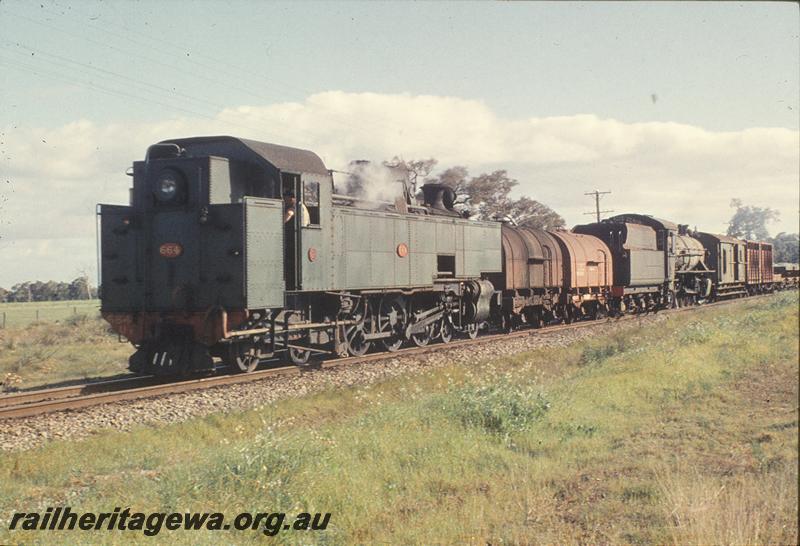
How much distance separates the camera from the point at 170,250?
45.3 feet

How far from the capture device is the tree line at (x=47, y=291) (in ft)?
258

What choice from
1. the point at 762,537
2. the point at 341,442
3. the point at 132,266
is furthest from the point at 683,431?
the point at 132,266

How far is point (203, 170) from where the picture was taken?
44.9ft

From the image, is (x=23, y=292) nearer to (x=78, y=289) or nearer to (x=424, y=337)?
(x=78, y=289)

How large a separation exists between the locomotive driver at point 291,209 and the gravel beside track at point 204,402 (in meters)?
3.20

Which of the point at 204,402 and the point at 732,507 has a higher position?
the point at 732,507

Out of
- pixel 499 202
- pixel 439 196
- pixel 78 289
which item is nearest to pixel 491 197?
pixel 499 202

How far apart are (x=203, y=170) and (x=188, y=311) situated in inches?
109

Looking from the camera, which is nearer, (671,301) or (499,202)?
(671,301)

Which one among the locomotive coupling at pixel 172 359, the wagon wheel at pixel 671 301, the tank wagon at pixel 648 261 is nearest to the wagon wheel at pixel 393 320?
the locomotive coupling at pixel 172 359

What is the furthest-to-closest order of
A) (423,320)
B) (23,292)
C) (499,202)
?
(23,292), (499,202), (423,320)

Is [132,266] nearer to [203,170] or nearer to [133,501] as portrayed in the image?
[203,170]

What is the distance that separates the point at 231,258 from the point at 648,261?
2262cm

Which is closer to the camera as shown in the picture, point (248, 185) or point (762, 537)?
point (762, 537)
